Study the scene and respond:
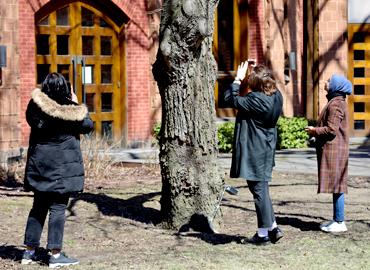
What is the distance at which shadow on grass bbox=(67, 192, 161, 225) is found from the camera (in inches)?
402

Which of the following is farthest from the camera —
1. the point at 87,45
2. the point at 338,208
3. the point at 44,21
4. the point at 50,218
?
the point at 87,45

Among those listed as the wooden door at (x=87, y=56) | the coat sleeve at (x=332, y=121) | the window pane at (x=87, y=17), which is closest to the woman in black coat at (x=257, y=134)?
the coat sleeve at (x=332, y=121)

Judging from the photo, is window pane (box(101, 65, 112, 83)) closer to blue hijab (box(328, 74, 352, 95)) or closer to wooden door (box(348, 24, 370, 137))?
wooden door (box(348, 24, 370, 137))

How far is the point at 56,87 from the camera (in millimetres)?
7434

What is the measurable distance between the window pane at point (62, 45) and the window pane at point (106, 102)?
1.41 m

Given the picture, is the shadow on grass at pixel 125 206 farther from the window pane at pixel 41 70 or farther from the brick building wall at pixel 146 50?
the window pane at pixel 41 70

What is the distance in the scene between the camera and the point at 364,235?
883 centimetres

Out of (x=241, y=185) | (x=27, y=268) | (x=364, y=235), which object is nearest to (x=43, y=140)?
(x=27, y=268)

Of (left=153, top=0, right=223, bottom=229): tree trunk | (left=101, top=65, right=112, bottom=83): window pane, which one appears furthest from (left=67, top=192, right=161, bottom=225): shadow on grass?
(left=101, top=65, right=112, bottom=83): window pane

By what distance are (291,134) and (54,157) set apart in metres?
12.6

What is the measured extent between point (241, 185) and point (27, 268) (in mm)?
5883

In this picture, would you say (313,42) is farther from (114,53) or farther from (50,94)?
(50,94)

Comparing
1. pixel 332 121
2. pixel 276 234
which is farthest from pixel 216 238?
pixel 332 121

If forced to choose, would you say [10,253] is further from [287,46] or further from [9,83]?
[287,46]
